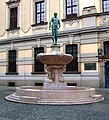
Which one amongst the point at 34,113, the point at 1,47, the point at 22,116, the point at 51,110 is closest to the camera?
the point at 22,116

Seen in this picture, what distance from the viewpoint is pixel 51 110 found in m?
9.74

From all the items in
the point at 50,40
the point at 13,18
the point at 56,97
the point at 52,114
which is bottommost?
the point at 52,114

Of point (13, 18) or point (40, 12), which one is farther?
Result: point (13, 18)

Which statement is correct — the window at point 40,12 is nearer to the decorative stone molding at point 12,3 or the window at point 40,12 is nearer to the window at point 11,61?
the decorative stone molding at point 12,3

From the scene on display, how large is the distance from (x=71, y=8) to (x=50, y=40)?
11.4 ft

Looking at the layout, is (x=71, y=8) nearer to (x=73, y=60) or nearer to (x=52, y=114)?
(x=73, y=60)

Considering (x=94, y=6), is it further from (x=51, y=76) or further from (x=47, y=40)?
(x=51, y=76)

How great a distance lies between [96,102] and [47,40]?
13962 mm

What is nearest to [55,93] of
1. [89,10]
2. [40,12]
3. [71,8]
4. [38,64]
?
[89,10]

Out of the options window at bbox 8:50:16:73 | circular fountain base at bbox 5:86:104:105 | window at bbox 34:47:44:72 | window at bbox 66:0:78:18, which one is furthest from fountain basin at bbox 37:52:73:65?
window at bbox 8:50:16:73

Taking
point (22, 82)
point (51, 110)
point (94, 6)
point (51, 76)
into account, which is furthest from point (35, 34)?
point (51, 110)

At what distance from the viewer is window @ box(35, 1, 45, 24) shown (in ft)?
86.2

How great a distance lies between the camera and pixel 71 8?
24297 mm

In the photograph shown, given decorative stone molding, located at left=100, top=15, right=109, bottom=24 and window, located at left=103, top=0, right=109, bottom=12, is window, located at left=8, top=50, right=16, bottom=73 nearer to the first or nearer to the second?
decorative stone molding, located at left=100, top=15, right=109, bottom=24
